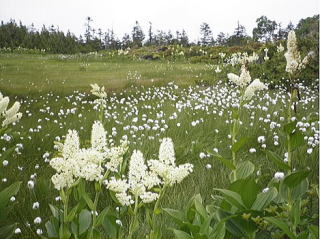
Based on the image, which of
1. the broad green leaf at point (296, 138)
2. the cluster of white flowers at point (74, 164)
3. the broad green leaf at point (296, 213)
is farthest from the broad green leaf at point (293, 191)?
the cluster of white flowers at point (74, 164)

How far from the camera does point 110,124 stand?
515 centimetres

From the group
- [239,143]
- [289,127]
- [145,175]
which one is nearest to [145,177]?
[145,175]

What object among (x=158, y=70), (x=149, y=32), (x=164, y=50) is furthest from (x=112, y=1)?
(x=164, y=50)

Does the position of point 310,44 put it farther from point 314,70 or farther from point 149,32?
point 149,32

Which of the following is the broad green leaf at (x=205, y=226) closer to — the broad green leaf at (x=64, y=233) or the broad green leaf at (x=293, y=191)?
the broad green leaf at (x=293, y=191)

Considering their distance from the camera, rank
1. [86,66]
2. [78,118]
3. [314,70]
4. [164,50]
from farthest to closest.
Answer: [164,50] → [314,70] → [86,66] → [78,118]

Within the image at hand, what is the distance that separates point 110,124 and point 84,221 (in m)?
3.21

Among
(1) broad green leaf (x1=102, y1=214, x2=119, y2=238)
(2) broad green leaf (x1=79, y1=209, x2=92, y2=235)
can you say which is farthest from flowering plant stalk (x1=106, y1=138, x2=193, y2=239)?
(2) broad green leaf (x1=79, y1=209, x2=92, y2=235)

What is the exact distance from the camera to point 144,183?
1.70 meters

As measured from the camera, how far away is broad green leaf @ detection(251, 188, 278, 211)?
212cm

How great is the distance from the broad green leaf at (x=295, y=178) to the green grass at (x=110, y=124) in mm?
719

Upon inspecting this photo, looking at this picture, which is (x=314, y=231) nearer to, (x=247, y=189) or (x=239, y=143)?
(x=247, y=189)

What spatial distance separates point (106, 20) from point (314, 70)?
5633mm

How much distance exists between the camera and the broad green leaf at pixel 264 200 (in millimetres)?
2119
